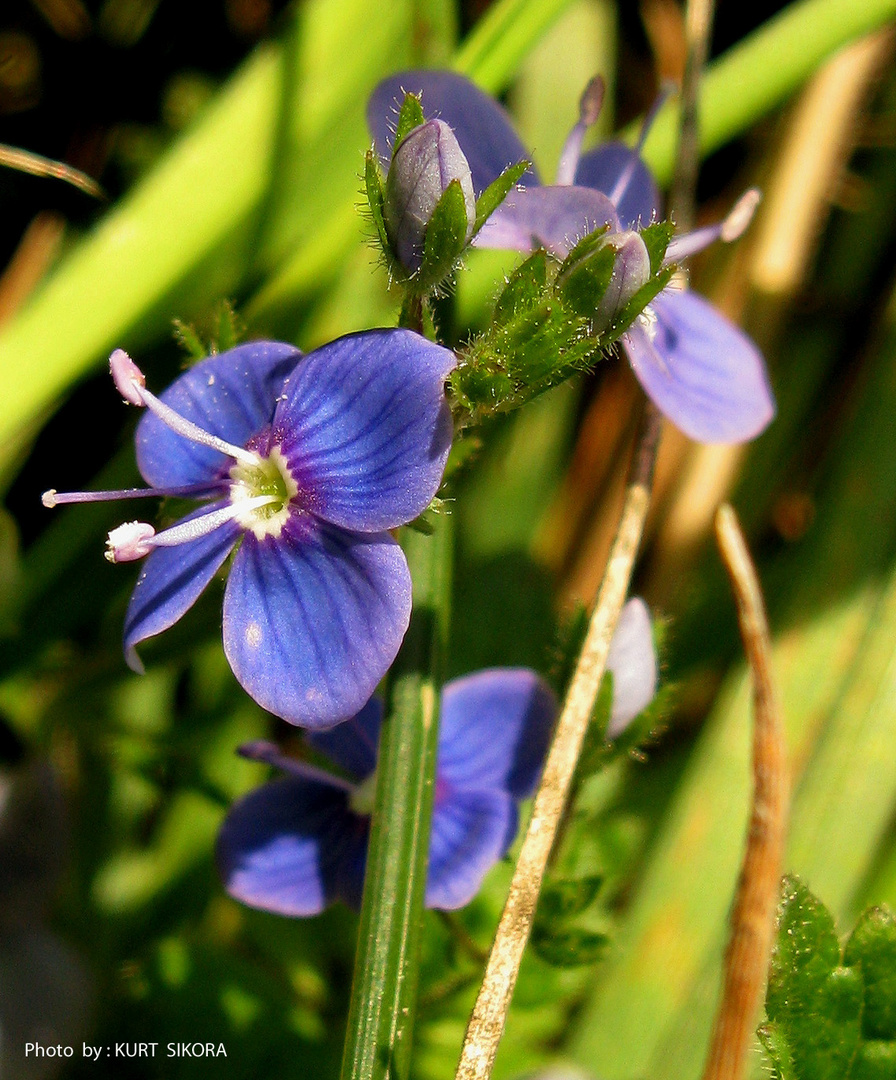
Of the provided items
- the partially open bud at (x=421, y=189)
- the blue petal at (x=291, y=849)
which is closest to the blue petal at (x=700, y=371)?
the partially open bud at (x=421, y=189)

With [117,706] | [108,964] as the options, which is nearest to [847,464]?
[117,706]

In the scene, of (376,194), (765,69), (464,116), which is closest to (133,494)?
(376,194)

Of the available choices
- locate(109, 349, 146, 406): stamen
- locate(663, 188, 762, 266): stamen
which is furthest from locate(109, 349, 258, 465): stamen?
locate(663, 188, 762, 266): stamen

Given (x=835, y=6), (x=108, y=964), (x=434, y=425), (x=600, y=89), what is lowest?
(x=108, y=964)

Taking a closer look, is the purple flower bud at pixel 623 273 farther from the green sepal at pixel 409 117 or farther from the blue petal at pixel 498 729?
the blue petal at pixel 498 729

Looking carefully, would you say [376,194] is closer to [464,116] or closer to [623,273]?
[623,273]

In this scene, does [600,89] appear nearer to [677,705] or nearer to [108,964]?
[677,705]
